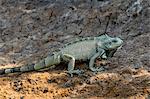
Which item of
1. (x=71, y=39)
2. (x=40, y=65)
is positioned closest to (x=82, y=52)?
(x=40, y=65)

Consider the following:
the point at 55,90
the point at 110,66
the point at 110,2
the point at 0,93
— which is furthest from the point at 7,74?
the point at 110,2

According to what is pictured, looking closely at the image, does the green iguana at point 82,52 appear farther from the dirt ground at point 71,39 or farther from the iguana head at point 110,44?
the dirt ground at point 71,39

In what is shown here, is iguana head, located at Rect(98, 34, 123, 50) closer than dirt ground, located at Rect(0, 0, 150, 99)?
No

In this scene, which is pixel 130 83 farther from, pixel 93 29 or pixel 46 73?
pixel 93 29

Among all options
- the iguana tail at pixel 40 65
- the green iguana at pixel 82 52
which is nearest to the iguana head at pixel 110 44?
the green iguana at pixel 82 52

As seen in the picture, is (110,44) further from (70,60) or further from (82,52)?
(70,60)

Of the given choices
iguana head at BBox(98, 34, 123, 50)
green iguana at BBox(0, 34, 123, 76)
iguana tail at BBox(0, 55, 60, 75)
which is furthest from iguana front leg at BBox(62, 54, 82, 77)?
iguana head at BBox(98, 34, 123, 50)

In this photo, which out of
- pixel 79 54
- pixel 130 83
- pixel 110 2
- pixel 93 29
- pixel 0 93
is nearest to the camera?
pixel 130 83

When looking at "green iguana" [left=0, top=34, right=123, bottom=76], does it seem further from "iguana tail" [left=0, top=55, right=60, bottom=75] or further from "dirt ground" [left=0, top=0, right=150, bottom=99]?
"dirt ground" [left=0, top=0, right=150, bottom=99]

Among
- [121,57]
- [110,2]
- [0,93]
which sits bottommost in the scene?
[0,93]
